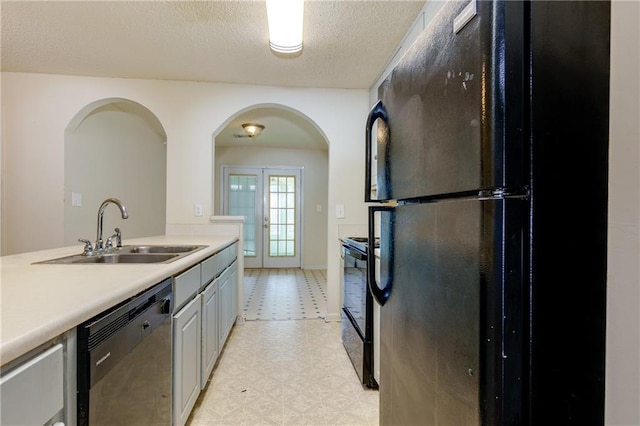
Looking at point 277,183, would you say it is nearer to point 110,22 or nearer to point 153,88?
point 153,88

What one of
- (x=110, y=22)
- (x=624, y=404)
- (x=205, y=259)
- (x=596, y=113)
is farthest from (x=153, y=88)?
(x=624, y=404)

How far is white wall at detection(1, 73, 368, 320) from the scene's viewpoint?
277 centimetres

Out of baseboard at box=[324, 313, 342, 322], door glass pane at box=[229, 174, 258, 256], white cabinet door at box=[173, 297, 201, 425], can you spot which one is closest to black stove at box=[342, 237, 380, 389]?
baseboard at box=[324, 313, 342, 322]

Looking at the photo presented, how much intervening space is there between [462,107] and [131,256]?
6.22 feet

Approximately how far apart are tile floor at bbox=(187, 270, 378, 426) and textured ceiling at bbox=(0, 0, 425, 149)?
2376 mm

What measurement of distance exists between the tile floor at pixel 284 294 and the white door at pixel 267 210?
30 centimetres

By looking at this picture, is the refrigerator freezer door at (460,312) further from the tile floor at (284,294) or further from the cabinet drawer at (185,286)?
the tile floor at (284,294)

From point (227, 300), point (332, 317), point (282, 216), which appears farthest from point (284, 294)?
point (282, 216)

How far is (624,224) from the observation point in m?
0.66

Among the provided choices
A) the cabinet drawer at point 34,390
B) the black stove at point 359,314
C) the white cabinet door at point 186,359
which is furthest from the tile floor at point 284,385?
the cabinet drawer at point 34,390

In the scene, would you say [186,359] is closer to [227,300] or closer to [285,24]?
[227,300]

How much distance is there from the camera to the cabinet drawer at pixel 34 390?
532 mm

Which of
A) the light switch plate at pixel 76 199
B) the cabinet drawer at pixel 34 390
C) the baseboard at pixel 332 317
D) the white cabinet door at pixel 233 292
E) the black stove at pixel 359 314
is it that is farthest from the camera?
the baseboard at pixel 332 317

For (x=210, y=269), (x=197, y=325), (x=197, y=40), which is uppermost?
(x=197, y=40)
